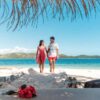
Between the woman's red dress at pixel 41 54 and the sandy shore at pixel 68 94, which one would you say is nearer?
the sandy shore at pixel 68 94

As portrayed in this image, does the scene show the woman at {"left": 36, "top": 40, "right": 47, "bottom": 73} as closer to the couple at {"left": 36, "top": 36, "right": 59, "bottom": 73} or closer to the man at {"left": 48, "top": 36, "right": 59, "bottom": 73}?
the couple at {"left": 36, "top": 36, "right": 59, "bottom": 73}

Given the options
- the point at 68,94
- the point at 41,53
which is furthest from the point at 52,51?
the point at 68,94

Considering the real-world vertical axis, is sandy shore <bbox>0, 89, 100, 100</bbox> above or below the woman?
below

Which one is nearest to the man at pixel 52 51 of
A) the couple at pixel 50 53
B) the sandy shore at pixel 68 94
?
the couple at pixel 50 53

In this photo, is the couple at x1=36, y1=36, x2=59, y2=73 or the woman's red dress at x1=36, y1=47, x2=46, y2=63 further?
the woman's red dress at x1=36, y1=47, x2=46, y2=63

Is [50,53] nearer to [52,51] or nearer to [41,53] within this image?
[52,51]

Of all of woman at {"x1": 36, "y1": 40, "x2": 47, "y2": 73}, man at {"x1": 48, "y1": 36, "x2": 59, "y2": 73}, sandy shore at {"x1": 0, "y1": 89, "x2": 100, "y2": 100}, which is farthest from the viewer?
woman at {"x1": 36, "y1": 40, "x2": 47, "y2": 73}

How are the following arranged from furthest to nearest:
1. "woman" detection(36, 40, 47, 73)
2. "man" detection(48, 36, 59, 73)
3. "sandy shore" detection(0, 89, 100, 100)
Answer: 1. "woman" detection(36, 40, 47, 73)
2. "man" detection(48, 36, 59, 73)
3. "sandy shore" detection(0, 89, 100, 100)

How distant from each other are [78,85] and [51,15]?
5.47 m

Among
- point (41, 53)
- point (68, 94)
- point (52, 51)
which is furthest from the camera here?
point (41, 53)

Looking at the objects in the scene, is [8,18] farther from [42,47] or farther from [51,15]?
[42,47]

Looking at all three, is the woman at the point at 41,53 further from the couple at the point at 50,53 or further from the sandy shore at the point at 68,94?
the sandy shore at the point at 68,94

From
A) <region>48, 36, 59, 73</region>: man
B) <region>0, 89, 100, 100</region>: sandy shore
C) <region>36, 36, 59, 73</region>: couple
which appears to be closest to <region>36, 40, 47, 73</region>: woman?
<region>36, 36, 59, 73</region>: couple

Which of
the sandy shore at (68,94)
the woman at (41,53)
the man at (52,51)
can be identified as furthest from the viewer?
the woman at (41,53)
